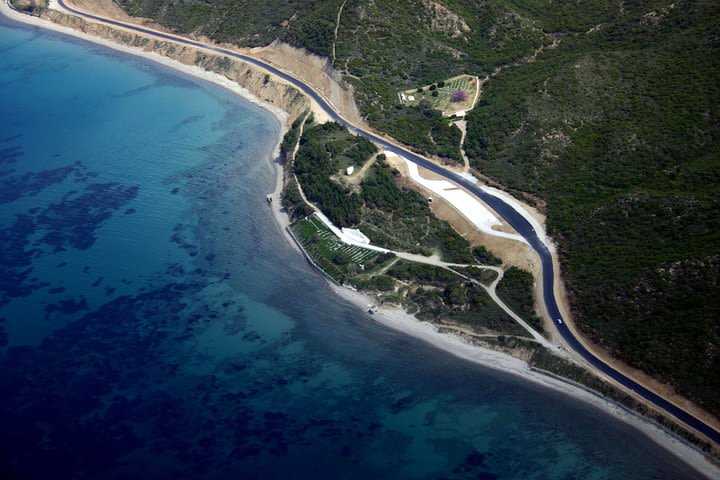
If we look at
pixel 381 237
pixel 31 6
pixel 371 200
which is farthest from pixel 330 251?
pixel 31 6

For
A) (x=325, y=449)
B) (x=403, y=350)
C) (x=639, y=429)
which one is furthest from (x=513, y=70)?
(x=325, y=449)

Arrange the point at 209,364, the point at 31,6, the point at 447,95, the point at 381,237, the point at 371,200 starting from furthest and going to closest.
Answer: the point at 31,6 → the point at 447,95 → the point at 371,200 → the point at 381,237 → the point at 209,364

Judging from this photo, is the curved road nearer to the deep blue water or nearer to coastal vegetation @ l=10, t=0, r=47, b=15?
the deep blue water

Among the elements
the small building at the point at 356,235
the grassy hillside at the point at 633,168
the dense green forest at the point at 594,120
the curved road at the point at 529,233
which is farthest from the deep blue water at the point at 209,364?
the dense green forest at the point at 594,120

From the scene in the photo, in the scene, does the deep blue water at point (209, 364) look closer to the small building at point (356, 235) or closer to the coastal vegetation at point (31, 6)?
the small building at point (356, 235)

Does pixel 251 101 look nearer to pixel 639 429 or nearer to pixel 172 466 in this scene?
pixel 172 466

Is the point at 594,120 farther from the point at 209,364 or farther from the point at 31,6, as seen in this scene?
the point at 31,6
